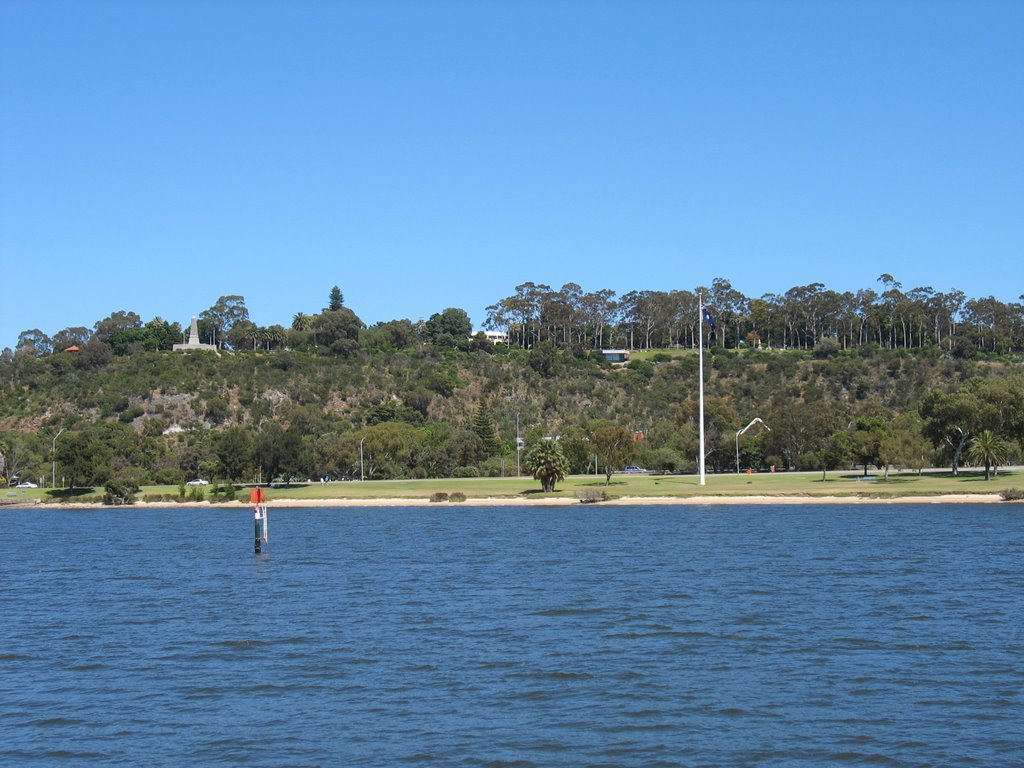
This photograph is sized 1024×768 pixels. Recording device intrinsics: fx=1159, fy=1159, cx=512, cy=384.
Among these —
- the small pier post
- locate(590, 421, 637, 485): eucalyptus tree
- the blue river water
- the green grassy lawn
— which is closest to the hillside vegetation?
locate(590, 421, 637, 485): eucalyptus tree

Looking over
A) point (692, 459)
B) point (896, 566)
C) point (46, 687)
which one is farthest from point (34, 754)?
point (692, 459)

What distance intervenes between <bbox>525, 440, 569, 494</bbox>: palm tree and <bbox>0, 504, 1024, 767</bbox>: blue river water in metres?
35.5

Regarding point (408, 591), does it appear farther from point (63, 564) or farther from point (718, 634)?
point (63, 564)

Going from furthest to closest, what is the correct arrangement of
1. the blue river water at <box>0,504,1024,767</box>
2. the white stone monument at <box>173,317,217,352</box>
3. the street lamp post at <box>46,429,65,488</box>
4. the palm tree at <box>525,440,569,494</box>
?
the white stone monument at <box>173,317,217,352</box>, the street lamp post at <box>46,429,65,488</box>, the palm tree at <box>525,440,569,494</box>, the blue river water at <box>0,504,1024,767</box>

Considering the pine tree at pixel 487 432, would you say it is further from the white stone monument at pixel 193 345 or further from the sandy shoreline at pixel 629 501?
the white stone monument at pixel 193 345

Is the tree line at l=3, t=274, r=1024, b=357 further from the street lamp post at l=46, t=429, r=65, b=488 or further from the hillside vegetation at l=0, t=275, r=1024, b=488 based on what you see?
the street lamp post at l=46, t=429, r=65, b=488

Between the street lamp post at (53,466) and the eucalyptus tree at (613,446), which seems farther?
the street lamp post at (53,466)

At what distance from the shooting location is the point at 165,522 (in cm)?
8650

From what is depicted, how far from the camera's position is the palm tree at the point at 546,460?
9400 cm

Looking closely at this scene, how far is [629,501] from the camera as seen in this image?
298 feet

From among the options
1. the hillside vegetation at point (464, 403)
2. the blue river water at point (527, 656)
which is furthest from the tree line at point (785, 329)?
the blue river water at point (527, 656)

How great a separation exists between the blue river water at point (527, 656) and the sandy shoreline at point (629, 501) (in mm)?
27691

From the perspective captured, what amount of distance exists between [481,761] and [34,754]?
27.5 ft

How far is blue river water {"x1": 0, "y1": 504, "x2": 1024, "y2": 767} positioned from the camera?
21.6 meters
